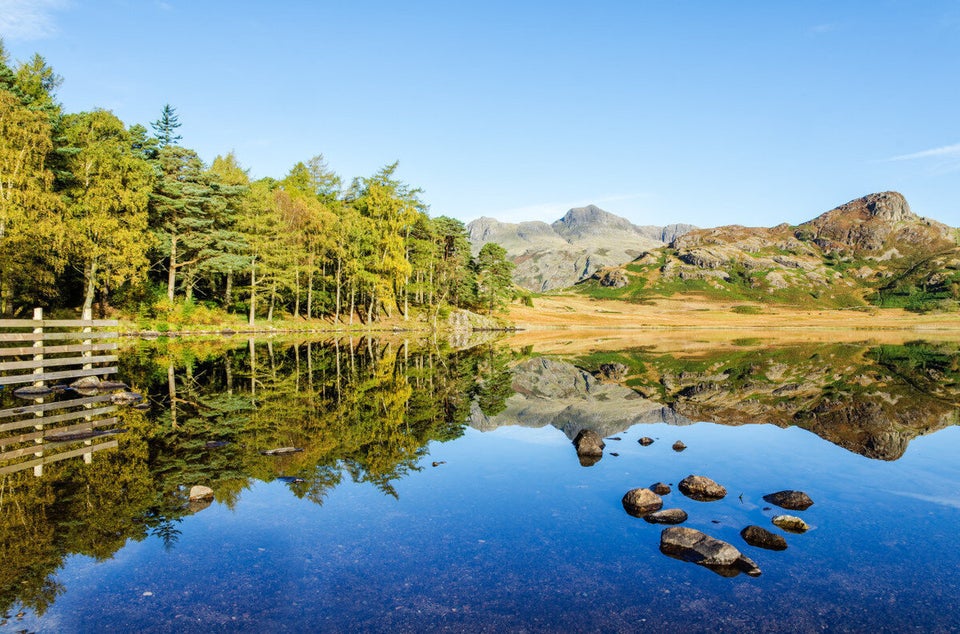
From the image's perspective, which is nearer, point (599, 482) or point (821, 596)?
point (821, 596)

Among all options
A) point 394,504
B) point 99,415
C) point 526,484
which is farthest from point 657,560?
point 99,415

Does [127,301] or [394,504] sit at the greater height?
[127,301]

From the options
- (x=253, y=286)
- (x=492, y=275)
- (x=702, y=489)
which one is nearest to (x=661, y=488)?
(x=702, y=489)

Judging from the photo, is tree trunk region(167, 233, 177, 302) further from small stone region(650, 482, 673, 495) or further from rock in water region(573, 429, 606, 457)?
small stone region(650, 482, 673, 495)

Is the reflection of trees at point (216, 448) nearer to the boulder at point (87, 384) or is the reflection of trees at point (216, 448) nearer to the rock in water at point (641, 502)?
the boulder at point (87, 384)

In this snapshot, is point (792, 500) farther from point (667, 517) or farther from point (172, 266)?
point (172, 266)

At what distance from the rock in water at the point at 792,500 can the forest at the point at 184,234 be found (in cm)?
5004

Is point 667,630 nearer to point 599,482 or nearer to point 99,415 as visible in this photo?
point 599,482

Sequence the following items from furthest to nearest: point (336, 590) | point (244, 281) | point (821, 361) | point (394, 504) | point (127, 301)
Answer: point (244, 281) → point (127, 301) → point (821, 361) → point (394, 504) → point (336, 590)

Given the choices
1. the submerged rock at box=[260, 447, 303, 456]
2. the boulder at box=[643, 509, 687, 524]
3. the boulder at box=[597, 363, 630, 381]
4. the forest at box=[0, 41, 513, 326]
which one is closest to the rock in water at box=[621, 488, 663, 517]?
the boulder at box=[643, 509, 687, 524]

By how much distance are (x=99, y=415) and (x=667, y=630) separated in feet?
74.4

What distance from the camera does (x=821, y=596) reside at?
29.5 feet

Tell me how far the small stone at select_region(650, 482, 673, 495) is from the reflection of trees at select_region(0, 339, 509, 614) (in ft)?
23.6

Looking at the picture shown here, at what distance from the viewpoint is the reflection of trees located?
1068 cm
